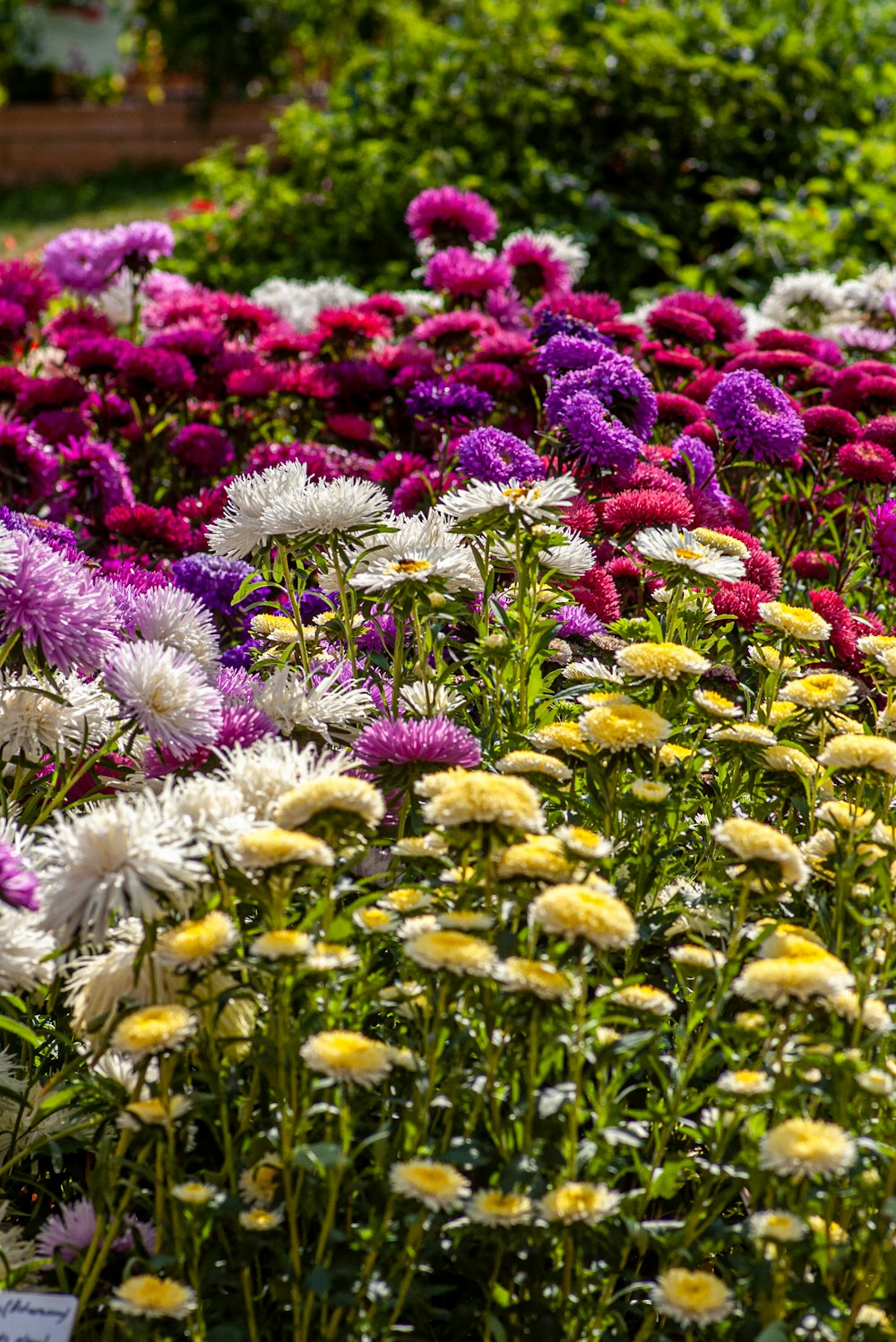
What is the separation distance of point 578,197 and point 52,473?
3.99 metres

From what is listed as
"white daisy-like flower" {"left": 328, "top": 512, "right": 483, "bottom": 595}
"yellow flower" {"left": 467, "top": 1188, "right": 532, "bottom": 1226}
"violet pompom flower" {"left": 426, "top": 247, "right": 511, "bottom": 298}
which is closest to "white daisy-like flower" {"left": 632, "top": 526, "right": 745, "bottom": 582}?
"white daisy-like flower" {"left": 328, "top": 512, "right": 483, "bottom": 595}

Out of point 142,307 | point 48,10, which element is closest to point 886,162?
point 142,307

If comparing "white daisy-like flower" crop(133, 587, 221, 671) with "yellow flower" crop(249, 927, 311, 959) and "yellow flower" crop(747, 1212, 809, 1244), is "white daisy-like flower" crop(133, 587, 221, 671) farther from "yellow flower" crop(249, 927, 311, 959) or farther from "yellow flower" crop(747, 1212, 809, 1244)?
"yellow flower" crop(747, 1212, 809, 1244)

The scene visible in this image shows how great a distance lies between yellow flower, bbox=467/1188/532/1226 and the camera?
136 cm

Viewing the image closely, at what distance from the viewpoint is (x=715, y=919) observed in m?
1.68

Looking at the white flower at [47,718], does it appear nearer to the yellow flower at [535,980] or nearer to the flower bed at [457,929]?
the flower bed at [457,929]

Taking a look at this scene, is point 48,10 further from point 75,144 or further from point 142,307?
point 142,307

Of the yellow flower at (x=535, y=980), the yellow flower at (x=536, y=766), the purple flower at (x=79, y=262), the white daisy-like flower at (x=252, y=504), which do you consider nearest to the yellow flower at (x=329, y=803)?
the yellow flower at (x=535, y=980)

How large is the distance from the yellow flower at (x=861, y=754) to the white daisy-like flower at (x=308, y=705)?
27.6 inches

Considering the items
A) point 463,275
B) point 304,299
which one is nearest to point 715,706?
A: point 463,275

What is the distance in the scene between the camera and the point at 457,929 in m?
1.44

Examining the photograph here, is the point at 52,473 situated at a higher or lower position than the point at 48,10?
lower

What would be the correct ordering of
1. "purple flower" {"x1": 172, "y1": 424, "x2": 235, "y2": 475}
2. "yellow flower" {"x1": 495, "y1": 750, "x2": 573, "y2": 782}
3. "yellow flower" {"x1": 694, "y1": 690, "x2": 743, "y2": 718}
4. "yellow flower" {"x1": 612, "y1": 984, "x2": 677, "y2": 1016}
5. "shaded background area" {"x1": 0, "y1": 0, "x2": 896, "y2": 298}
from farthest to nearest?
1. "shaded background area" {"x1": 0, "y1": 0, "x2": 896, "y2": 298}
2. "purple flower" {"x1": 172, "y1": 424, "x2": 235, "y2": 475}
3. "yellow flower" {"x1": 694, "y1": 690, "x2": 743, "y2": 718}
4. "yellow flower" {"x1": 495, "y1": 750, "x2": 573, "y2": 782}
5. "yellow flower" {"x1": 612, "y1": 984, "x2": 677, "y2": 1016}

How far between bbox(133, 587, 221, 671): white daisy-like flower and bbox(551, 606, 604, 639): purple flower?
653 mm
